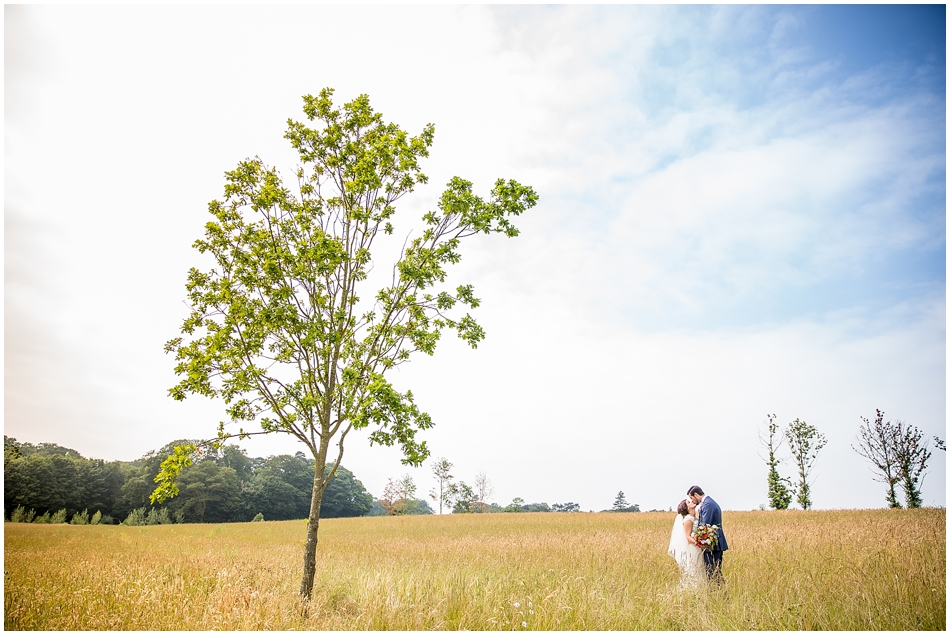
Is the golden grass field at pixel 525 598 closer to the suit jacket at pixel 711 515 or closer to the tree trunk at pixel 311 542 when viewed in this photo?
the tree trunk at pixel 311 542

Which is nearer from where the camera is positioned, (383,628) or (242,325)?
(383,628)

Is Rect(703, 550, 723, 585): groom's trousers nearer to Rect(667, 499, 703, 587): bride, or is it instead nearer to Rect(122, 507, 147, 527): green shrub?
Rect(667, 499, 703, 587): bride

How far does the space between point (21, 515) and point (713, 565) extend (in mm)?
50785

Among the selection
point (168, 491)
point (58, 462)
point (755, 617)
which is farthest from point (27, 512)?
point (755, 617)

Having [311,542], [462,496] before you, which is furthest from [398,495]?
[311,542]

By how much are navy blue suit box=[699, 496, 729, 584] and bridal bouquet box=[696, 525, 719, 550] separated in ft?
0.23

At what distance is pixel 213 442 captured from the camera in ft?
22.7

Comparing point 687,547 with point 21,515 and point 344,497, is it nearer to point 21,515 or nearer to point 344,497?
point 21,515

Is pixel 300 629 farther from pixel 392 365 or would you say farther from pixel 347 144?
pixel 347 144

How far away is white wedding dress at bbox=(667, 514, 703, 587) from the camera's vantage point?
7137 millimetres

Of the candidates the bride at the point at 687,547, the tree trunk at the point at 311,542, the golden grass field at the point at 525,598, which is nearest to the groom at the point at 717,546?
the bride at the point at 687,547

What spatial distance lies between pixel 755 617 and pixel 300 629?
625 cm

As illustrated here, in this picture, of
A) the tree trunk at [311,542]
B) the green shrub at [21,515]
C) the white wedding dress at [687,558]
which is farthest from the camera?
the green shrub at [21,515]

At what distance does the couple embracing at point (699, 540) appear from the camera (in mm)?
7008
